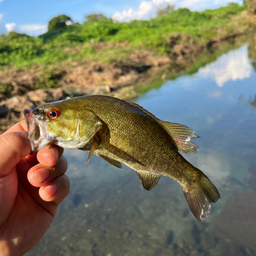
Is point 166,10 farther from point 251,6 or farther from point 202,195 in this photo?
point 202,195

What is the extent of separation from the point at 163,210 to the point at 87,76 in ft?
35.3

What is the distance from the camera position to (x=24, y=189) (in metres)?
2.39

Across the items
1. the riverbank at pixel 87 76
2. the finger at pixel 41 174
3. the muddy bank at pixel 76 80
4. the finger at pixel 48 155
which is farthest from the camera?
the riverbank at pixel 87 76

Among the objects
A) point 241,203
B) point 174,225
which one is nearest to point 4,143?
point 174,225

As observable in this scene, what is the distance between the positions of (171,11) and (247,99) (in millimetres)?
41560

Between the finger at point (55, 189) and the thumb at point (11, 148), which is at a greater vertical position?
the thumb at point (11, 148)

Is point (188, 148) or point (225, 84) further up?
point (188, 148)

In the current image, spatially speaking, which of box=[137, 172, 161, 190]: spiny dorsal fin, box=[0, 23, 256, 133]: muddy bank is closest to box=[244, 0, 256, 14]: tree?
box=[0, 23, 256, 133]: muddy bank

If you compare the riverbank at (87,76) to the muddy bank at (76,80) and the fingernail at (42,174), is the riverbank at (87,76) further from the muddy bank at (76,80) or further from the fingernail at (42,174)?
the fingernail at (42,174)

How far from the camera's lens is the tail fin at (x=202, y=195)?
1869mm

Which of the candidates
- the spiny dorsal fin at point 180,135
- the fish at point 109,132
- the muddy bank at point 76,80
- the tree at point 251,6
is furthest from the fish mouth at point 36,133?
the tree at point 251,6

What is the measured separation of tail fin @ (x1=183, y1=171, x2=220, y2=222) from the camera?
73.6 inches

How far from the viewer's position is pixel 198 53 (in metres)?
24.0

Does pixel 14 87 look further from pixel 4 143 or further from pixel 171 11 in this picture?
pixel 171 11
